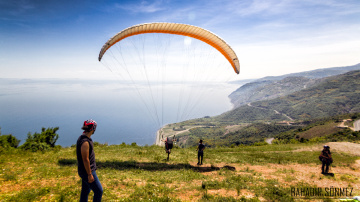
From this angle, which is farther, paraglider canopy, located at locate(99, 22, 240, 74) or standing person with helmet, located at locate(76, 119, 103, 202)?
paraglider canopy, located at locate(99, 22, 240, 74)

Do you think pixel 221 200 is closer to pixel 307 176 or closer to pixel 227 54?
pixel 307 176

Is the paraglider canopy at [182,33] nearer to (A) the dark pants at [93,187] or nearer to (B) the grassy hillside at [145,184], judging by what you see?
(B) the grassy hillside at [145,184]

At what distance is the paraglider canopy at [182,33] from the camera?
13124 mm

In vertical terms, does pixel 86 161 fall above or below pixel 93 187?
above

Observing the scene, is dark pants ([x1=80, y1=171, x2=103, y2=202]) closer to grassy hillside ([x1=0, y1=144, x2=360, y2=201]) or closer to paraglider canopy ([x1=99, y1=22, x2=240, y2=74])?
grassy hillside ([x1=0, y1=144, x2=360, y2=201])

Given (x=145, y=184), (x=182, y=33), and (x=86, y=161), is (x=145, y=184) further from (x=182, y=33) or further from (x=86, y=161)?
(x=182, y=33)

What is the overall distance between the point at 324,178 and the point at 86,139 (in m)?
15.0

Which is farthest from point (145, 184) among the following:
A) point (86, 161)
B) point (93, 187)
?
point (86, 161)

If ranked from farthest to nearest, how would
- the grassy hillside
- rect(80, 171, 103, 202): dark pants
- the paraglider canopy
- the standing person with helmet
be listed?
1. the paraglider canopy
2. the grassy hillside
3. rect(80, 171, 103, 202): dark pants
4. the standing person with helmet

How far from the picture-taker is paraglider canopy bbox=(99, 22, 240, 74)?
13.1 meters

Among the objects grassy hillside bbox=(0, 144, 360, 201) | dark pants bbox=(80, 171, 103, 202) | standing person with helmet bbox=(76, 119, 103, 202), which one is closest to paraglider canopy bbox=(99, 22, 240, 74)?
grassy hillside bbox=(0, 144, 360, 201)

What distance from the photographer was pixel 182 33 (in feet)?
48.0

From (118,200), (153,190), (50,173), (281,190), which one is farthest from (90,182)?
(281,190)

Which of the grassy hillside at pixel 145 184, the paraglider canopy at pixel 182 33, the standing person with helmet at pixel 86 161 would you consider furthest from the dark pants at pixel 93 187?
the paraglider canopy at pixel 182 33
